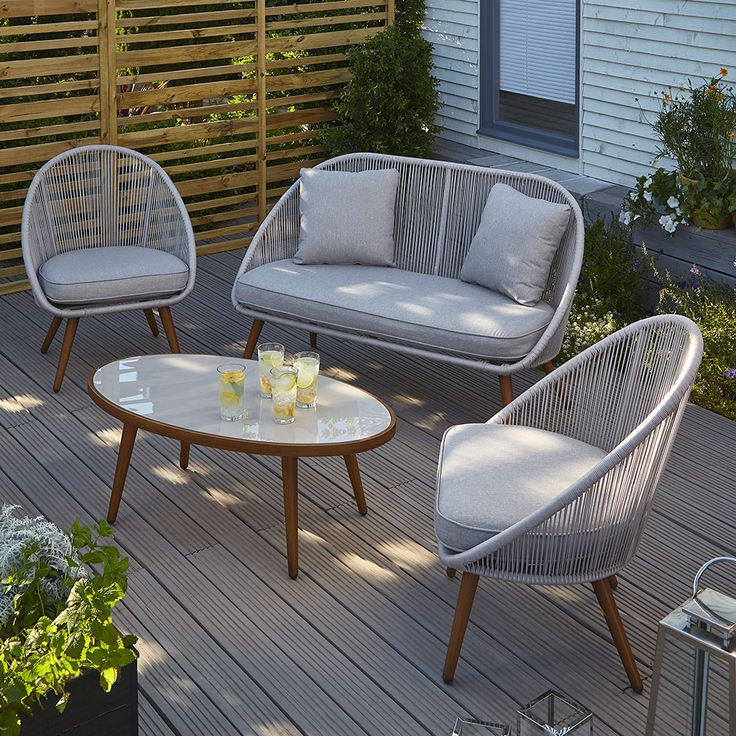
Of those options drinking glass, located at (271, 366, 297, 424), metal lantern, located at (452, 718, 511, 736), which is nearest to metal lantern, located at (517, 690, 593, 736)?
metal lantern, located at (452, 718, 511, 736)

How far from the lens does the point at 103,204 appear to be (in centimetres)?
552

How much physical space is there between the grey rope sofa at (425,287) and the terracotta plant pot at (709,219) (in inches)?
36.9

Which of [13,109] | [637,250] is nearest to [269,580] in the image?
[637,250]

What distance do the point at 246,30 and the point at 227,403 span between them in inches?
149

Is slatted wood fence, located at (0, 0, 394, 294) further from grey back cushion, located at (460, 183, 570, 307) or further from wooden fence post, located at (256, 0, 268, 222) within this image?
grey back cushion, located at (460, 183, 570, 307)

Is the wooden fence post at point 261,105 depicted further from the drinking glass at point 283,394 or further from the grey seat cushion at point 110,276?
the drinking glass at point 283,394

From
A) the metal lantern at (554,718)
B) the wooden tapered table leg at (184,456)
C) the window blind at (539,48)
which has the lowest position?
the wooden tapered table leg at (184,456)

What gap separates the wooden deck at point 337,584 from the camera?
113 inches

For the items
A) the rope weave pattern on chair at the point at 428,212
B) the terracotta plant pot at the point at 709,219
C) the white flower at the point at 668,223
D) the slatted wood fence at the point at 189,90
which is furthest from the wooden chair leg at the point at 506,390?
the slatted wood fence at the point at 189,90

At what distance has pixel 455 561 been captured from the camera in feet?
9.28

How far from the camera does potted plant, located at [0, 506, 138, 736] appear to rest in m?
2.04

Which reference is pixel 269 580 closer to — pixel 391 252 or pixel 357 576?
pixel 357 576

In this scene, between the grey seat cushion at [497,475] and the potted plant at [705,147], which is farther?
the potted plant at [705,147]

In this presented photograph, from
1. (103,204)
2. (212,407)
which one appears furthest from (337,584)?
(103,204)
